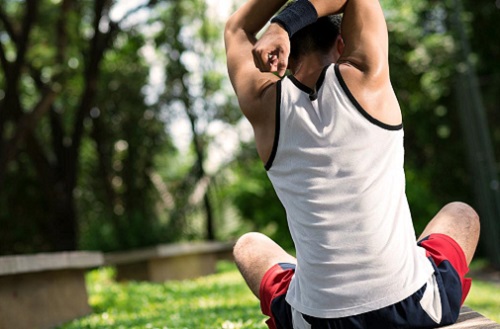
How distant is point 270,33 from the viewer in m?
2.63

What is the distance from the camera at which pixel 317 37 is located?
2.94m

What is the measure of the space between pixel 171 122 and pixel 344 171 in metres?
22.4

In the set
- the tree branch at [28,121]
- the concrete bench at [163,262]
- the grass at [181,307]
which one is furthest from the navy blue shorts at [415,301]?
the tree branch at [28,121]

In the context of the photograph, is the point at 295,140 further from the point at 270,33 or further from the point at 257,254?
the point at 257,254

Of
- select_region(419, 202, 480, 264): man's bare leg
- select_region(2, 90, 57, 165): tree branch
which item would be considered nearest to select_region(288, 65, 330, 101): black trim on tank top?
select_region(419, 202, 480, 264): man's bare leg

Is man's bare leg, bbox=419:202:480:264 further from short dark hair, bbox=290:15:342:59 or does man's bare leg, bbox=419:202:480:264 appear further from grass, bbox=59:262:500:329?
grass, bbox=59:262:500:329

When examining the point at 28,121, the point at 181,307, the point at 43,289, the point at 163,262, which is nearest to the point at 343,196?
the point at 43,289

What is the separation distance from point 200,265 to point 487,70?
855 centimetres

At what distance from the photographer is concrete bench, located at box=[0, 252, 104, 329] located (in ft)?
24.0

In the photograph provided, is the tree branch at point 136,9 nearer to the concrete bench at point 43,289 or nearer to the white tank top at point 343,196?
the concrete bench at point 43,289

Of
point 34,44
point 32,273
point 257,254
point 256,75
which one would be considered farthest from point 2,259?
point 34,44

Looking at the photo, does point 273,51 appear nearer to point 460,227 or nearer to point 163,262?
point 460,227

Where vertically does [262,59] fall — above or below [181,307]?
above

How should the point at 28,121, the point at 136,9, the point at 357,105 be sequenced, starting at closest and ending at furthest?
the point at 357,105
the point at 28,121
the point at 136,9
